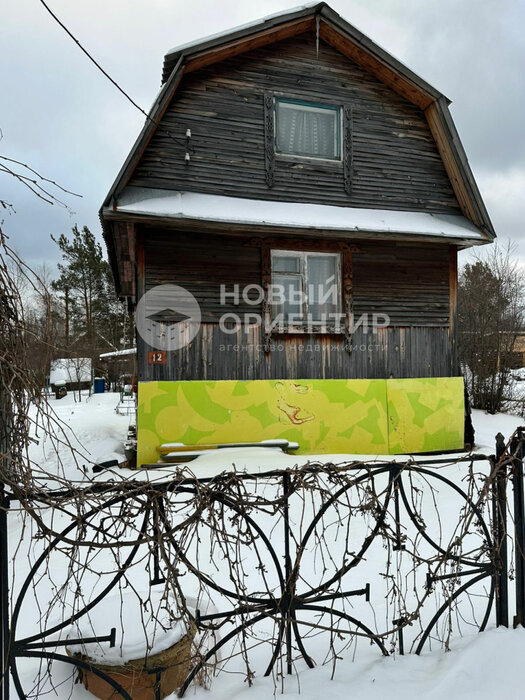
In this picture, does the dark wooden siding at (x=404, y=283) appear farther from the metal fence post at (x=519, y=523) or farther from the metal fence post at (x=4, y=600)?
the metal fence post at (x=4, y=600)

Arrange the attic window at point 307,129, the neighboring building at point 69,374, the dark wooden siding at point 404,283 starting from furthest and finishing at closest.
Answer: the neighboring building at point 69,374 → the dark wooden siding at point 404,283 → the attic window at point 307,129

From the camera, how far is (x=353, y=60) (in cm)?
791

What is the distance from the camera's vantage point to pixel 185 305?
7.00 m

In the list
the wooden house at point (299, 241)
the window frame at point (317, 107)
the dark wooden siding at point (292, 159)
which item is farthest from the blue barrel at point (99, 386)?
the window frame at point (317, 107)

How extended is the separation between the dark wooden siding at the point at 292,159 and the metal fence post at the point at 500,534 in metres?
6.12

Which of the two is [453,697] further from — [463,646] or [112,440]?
[112,440]

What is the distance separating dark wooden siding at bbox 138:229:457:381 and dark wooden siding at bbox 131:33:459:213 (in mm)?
991

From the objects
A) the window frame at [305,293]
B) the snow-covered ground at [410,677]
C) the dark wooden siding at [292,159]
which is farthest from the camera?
the window frame at [305,293]

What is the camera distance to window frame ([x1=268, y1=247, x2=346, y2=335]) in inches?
293

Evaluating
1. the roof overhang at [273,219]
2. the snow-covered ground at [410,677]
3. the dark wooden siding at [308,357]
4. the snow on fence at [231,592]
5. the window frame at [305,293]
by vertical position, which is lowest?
the snow-covered ground at [410,677]

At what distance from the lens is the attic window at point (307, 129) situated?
7.57 meters

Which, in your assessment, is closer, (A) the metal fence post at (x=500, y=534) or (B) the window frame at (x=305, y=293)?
(A) the metal fence post at (x=500, y=534)

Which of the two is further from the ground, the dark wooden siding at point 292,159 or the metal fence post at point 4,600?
the dark wooden siding at point 292,159

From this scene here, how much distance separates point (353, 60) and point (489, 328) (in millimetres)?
11638
